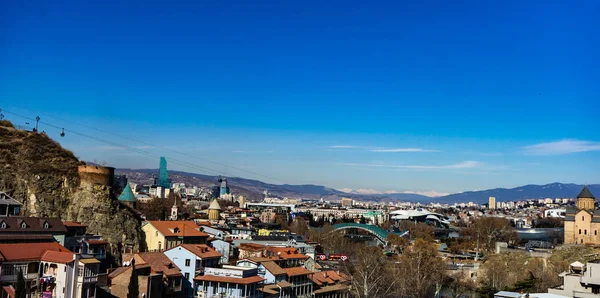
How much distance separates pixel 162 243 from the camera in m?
38.4

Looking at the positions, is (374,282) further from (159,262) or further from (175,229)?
(159,262)

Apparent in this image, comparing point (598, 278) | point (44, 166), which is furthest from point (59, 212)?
point (598, 278)

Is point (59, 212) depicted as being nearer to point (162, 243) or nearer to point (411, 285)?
point (162, 243)

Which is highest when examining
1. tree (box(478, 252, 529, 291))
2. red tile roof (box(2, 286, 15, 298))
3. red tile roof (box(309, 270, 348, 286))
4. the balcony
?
the balcony

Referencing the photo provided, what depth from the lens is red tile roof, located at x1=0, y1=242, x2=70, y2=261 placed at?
23.3 m

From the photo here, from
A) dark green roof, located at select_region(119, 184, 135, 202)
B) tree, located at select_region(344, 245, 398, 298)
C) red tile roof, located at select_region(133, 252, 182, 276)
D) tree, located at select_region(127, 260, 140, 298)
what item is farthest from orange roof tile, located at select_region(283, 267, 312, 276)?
dark green roof, located at select_region(119, 184, 135, 202)

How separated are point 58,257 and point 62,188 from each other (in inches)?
605

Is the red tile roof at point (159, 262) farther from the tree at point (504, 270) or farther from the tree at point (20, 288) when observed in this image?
the tree at point (504, 270)

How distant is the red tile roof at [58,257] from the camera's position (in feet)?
78.4

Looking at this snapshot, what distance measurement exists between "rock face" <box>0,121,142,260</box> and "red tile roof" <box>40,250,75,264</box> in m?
10.7

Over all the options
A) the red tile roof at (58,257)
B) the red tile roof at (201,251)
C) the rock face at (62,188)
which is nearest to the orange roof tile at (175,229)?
the rock face at (62,188)

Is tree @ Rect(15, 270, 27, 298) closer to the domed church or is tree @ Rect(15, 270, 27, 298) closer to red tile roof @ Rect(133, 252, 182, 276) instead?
red tile roof @ Rect(133, 252, 182, 276)

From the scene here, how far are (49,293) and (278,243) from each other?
93.3 feet

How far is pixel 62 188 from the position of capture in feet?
125
